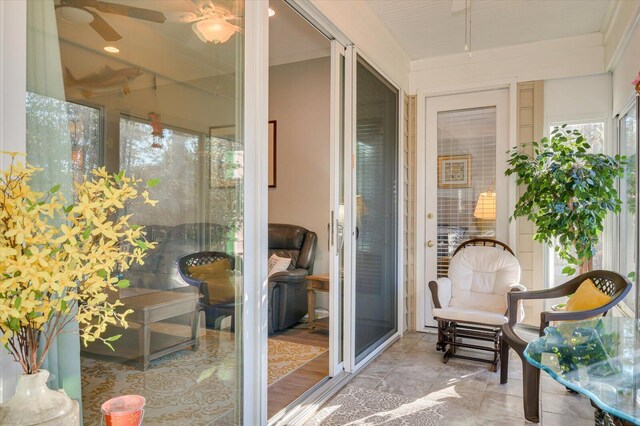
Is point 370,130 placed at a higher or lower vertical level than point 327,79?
lower

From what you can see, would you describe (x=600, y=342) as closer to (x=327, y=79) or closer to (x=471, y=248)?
(x=471, y=248)

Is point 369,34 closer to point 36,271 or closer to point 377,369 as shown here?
point 377,369

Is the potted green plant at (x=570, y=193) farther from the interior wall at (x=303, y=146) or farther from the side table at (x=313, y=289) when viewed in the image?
the interior wall at (x=303, y=146)

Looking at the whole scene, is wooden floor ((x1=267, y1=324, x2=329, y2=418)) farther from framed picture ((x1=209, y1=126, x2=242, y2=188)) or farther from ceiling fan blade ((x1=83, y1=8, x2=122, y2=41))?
ceiling fan blade ((x1=83, y1=8, x2=122, y2=41))

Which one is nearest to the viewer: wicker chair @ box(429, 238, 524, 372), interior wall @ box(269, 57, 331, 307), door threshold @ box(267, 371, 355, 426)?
door threshold @ box(267, 371, 355, 426)

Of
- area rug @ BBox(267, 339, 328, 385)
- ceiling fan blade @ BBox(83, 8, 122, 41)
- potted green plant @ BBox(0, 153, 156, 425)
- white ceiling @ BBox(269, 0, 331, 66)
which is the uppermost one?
white ceiling @ BBox(269, 0, 331, 66)

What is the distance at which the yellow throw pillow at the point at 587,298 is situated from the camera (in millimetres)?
2762

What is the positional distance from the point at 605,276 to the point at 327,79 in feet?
11.1

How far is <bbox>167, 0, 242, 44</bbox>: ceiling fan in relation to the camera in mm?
1826

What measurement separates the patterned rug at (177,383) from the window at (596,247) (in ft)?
11.2

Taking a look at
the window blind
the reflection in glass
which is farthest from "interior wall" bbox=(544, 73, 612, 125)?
the reflection in glass

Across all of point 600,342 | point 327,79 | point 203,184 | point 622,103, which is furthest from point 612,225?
point 203,184

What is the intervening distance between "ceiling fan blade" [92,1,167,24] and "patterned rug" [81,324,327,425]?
1.13 meters

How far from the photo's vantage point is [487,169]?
4.45 m
